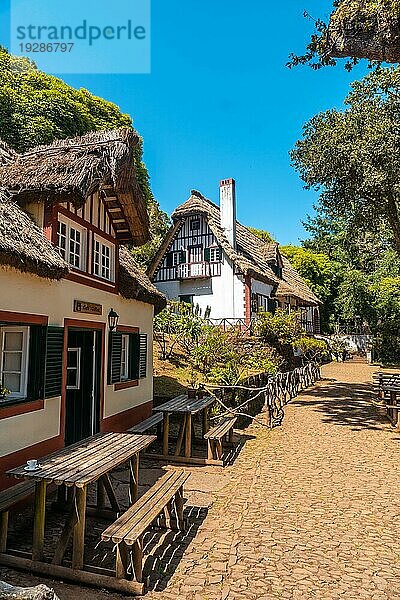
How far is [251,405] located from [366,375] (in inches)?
556

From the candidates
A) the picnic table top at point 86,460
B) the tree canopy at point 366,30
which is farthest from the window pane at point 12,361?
Result: the tree canopy at point 366,30

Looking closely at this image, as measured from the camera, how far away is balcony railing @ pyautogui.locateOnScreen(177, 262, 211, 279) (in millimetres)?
26045

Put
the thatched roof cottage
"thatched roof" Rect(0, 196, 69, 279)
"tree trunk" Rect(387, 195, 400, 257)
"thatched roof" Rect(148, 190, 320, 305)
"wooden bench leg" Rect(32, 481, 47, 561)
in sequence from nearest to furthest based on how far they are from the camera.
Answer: "wooden bench leg" Rect(32, 481, 47, 561)
"thatched roof" Rect(0, 196, 69, 279)
the thatched roof cottage
"tree trunk" Rect(387, 195, 400, 257)
"thatched roof" Rect(148, 190, 320, 305)

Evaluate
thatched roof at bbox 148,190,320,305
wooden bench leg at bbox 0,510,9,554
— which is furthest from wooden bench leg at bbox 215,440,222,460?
thatched roof at bbox 148,190,320,305

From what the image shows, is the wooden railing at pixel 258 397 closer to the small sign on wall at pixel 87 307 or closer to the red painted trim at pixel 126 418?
the red painted trim at pixel 126 418

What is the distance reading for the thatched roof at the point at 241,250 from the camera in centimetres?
2511

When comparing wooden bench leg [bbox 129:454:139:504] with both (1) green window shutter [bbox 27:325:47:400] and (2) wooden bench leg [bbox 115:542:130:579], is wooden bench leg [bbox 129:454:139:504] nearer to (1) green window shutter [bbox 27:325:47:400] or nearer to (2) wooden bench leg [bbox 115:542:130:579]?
(2) wooden bench leg [bbox 115:542:130:579]

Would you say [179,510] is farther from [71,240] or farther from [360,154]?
[360,154]

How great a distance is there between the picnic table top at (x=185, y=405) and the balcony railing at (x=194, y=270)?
15.7 metres

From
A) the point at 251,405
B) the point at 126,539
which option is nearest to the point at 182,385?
the point at 251,405

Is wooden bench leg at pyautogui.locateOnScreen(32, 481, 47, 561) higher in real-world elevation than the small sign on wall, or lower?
lower

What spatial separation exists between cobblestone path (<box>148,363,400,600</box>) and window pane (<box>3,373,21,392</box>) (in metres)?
3.32

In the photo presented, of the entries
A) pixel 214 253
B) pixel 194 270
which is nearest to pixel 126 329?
pixel 214 253

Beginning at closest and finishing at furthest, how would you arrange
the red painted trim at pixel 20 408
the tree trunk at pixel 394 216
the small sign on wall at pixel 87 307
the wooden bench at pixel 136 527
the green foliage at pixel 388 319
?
the wooden bench at pixel 136 527
the red painted trim at pixel 20 408
the small sign on wall at pixel 87 307
the tree trunk at pixel 394 216
the green foliage at pixel 388 319
